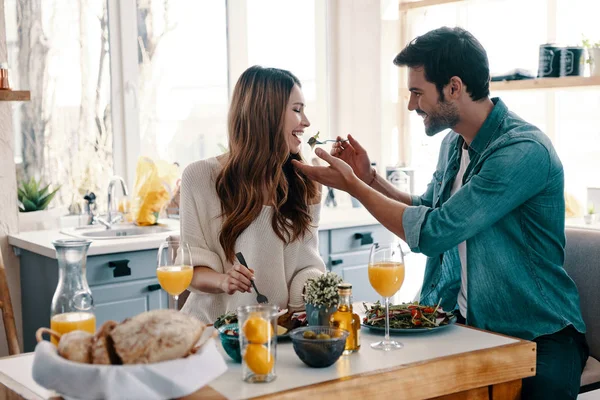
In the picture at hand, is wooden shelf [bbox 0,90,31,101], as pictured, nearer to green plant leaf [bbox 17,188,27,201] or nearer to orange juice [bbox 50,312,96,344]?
green plant leaf [bbox 17,188,27,201]

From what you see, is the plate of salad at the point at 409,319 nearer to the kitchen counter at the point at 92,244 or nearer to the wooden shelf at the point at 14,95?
the kitchen counter at the point at 92,244

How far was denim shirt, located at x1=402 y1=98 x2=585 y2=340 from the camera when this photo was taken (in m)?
2.10

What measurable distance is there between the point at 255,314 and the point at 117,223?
246 cm

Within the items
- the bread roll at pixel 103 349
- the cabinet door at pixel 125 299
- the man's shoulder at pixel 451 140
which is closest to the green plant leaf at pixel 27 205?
the cabinet door at pixel 125 299

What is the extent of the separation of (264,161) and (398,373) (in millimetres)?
1086

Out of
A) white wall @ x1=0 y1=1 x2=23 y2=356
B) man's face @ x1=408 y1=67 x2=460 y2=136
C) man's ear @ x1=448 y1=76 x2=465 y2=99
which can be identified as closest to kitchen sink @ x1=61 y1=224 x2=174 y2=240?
white wall @ x1=0 y1=1 x2=23 y2=356

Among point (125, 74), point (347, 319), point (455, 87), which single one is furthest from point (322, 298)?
point (125, 74)

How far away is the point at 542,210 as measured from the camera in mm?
2166

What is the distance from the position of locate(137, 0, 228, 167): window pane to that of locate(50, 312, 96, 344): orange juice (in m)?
2.61

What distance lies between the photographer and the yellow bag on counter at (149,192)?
3752mm

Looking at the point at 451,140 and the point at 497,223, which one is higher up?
the point at 451,140

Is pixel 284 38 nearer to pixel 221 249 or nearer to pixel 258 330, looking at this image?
pixel 221 249

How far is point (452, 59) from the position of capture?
90.7 inches

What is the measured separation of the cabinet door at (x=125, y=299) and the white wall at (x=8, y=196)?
56 cm
